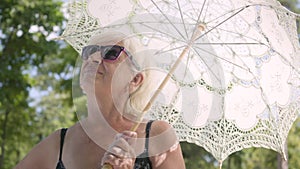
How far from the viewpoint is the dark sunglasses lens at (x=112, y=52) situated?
2623 mm

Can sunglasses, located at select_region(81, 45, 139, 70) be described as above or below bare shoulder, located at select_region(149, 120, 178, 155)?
above

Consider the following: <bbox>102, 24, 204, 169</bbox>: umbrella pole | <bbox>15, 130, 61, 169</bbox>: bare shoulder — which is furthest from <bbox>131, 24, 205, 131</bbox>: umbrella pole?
<bbox>15, 130, 61, 169</bbox>: bare shoulder

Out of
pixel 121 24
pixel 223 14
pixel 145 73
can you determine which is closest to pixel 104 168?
pixel 145 73

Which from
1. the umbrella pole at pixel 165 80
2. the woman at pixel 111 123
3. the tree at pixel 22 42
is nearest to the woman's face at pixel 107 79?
the woman at pixel 111 123

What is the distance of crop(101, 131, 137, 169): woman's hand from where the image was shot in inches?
94.5

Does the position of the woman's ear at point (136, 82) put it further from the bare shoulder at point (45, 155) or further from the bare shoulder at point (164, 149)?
the bare shoulder at point (45, 155)

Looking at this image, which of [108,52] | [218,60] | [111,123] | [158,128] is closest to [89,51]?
[108,52]

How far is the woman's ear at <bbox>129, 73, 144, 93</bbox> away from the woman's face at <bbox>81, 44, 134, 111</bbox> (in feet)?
0.07

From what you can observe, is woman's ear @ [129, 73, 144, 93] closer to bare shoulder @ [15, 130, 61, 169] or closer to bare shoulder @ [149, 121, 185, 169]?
bare shoulder @ [149, 121, 185, 169]

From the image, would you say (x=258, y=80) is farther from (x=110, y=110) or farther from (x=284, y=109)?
(x=110, y=110)

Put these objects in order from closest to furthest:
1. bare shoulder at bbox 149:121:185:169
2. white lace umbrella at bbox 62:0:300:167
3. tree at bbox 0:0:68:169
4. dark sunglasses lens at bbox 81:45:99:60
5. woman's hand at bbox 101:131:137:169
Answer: woman's hand at bbox 101:131:137:169
bare shoulder at bbox 149:121:185:169
dark sunglasses lens at bbox 81:45:99:60
white lace umbrella at bbox 62:0:300:167
tree at bbox 0:0:68:169

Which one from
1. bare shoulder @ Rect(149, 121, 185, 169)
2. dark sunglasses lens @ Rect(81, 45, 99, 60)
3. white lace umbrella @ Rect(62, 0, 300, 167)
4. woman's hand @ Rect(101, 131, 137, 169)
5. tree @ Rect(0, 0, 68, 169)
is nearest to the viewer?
woman's hand @ Rect(101, 131, 137, 169)

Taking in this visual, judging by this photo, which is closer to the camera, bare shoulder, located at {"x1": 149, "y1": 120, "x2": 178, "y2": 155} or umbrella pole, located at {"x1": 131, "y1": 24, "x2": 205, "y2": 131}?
bare shoulder, located at {"x1": 149, "y1": 120, "x2": 178, "y2": 155}

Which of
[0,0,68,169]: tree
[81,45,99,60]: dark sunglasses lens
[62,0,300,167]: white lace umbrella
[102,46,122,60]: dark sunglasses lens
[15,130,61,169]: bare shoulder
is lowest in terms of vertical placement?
[0,0,68,169]: tree
